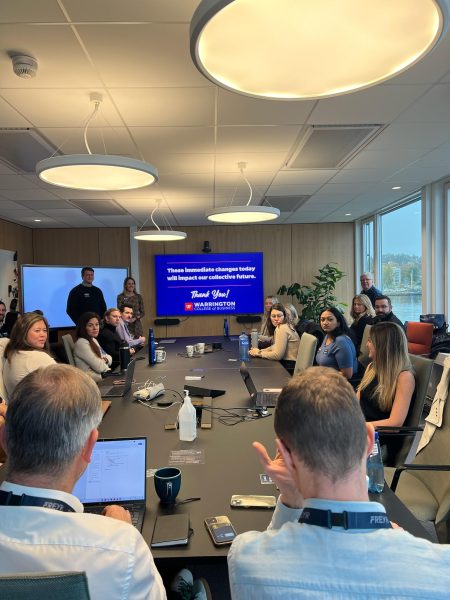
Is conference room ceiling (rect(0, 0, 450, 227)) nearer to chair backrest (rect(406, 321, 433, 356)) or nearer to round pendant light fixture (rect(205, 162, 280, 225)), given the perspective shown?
round pendant light fixture (rect(205, 162, 280, 225))

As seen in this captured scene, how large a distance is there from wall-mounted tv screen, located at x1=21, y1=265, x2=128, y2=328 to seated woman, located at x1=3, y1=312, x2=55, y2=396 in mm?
3849

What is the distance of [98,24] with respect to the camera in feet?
6.50

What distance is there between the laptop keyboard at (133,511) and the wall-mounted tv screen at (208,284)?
23.4 feet

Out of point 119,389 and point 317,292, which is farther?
point 317,292

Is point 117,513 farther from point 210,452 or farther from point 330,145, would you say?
point 330,145

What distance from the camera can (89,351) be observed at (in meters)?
3.81

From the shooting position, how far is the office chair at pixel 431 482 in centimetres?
189

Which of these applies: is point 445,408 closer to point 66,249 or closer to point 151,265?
point 151,265

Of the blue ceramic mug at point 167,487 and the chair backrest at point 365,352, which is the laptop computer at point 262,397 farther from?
the chair backrest at point 365,352

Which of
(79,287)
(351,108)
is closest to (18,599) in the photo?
(351,108)

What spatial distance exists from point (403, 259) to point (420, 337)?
7.69 feet

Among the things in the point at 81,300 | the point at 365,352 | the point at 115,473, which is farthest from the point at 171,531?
the point at 81,300

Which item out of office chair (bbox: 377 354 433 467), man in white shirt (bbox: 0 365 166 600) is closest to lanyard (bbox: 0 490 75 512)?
man in white shirt (bbox: 0 365 166 600)

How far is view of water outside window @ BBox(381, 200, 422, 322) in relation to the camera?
629cm
